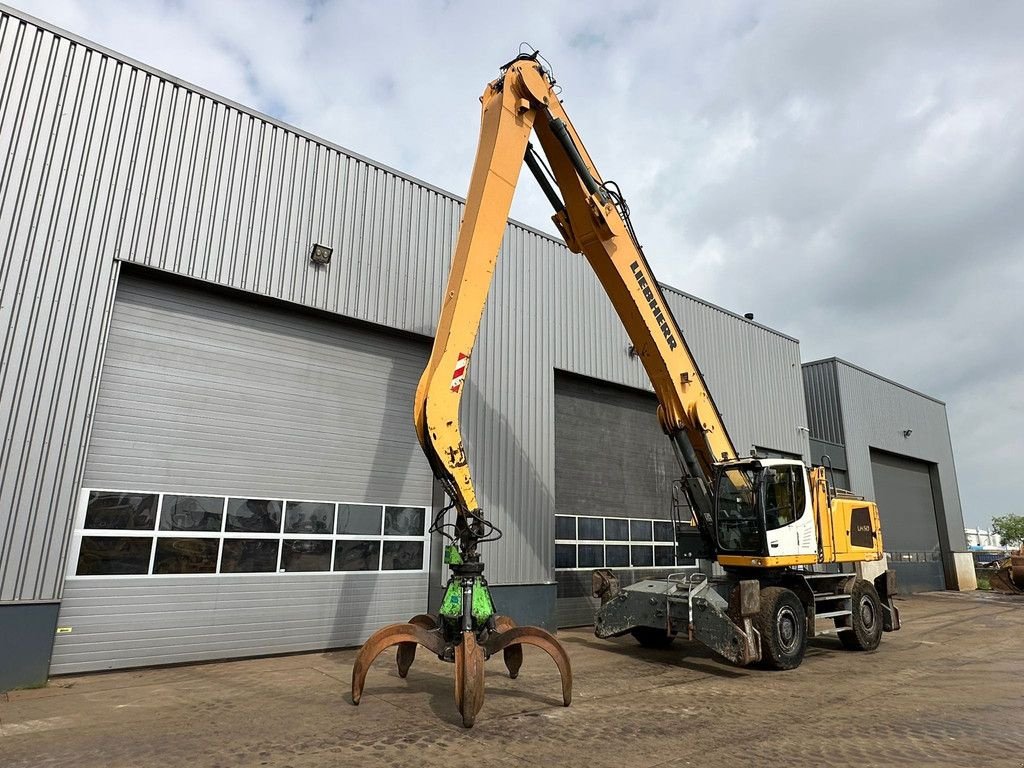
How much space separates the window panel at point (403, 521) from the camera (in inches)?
441

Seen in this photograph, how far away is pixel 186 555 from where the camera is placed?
9156mm

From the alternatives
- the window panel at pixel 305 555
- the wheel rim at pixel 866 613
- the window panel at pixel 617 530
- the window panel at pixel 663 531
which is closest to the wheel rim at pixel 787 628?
the wheel rim at pixel 866 613

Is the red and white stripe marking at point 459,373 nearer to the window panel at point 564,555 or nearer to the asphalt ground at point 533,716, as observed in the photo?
the asphalt ground at point 533,716

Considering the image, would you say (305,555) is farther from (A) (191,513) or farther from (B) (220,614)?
(A) (191,513)

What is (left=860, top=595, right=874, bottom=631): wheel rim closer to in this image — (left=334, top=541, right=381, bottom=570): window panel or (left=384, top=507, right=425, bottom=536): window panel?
(left=384, top=507, right=425, bottom=536): window panel

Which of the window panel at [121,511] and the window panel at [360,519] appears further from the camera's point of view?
the window panel at [360,519]

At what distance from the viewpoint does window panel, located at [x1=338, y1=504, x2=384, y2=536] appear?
10.7 meters

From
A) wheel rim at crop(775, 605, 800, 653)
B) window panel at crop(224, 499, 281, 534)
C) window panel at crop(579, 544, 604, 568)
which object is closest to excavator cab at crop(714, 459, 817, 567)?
wheel rim at crop(775, 605, 800, 653)

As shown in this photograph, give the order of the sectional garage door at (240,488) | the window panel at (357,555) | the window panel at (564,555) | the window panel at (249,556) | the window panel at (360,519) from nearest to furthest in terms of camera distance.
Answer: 1. the sectional garage door at (240,488)
2. the window panel at (249,556)
3. the window panel at (357,555)
4. the window panel at (360,519)
5. the window panel at (564,555)

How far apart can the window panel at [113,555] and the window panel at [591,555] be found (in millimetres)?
8288

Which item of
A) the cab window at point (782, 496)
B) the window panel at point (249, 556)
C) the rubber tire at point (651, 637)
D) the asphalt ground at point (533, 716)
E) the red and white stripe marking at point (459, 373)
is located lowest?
the asphalt ground at point (533, 716)

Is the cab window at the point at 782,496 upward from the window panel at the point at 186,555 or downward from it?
upward

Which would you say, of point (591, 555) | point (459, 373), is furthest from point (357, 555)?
point (591, 555)

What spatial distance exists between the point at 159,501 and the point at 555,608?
729 centimetres
